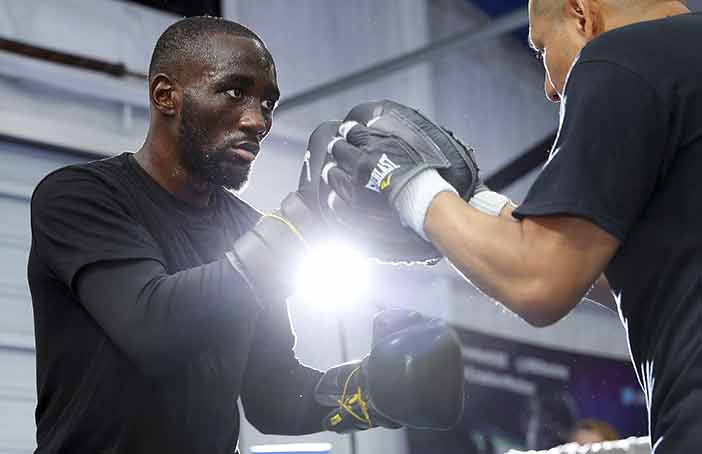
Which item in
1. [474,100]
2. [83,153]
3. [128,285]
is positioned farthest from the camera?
[474,100]

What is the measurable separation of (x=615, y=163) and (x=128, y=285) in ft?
3.02

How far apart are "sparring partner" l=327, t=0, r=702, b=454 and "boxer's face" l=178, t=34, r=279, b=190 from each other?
0.86 meters

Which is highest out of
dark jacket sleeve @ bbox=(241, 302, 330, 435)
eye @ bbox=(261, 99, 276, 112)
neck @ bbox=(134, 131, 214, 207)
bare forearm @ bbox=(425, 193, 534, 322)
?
→ bare forearm @ bbox=(425, 193, 534, 322)

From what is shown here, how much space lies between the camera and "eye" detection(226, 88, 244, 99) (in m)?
2.19

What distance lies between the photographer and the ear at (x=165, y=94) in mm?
2248

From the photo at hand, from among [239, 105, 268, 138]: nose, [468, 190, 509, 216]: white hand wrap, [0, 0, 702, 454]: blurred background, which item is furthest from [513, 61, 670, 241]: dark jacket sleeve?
[0, 0, 702, 454]: blurred background

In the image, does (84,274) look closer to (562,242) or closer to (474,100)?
(562,242)

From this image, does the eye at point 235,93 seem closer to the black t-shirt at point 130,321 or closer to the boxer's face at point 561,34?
the black t-shirt at point 130,321

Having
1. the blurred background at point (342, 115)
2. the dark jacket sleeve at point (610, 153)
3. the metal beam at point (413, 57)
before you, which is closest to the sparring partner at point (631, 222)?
the dark jacket sleeve at point (610, 153)

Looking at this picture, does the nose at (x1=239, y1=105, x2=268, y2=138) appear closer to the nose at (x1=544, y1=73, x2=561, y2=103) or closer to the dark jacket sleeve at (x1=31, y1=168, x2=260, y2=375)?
the dark jacket sleeve at (x1=31, y1=168, x2=260, y2=375)

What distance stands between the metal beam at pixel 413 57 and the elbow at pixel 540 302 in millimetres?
4770

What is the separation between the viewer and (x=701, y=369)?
130 cm

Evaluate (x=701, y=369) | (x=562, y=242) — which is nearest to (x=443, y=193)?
(x=562, y=242)

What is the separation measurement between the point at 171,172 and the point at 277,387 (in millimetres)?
529
